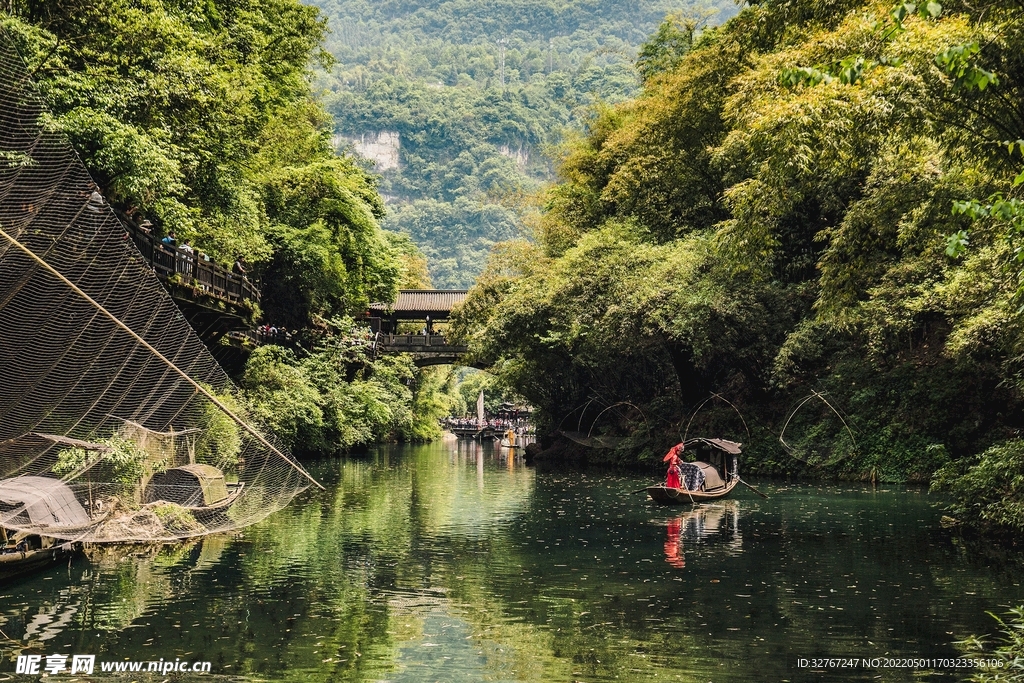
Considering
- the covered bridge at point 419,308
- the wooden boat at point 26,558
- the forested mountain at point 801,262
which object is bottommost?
the wooden boat at point 26,558

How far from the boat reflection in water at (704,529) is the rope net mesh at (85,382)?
271 inches

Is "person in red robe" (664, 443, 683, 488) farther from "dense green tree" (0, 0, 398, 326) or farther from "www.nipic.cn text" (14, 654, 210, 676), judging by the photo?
"www.nipic.cn text" (14, 654, 210, 676)

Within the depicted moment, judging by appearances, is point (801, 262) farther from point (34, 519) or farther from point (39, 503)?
A: point (34, 519)

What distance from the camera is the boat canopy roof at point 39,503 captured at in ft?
49.1

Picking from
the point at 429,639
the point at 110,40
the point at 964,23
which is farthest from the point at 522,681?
the point at 110,40

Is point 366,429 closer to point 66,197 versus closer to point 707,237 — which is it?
point 707,237

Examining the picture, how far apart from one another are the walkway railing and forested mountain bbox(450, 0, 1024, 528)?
11.0 meters

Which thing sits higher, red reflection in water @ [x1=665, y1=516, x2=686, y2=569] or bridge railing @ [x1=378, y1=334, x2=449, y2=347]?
bridge railing @ [x1=378, y1=334, x2=449, y2=347]

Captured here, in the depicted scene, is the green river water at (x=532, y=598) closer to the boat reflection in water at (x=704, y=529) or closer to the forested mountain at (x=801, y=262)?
the boat reflection in water at (x=704, y=529)

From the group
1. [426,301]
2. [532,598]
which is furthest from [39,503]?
[426,301]

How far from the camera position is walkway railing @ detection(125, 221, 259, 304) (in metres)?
26.1

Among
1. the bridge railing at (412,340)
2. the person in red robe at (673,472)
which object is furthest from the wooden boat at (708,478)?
the bridge railing at (412,340)

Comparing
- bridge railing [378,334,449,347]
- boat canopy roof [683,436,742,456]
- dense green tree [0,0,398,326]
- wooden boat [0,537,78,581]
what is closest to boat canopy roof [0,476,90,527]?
wooden boat [0,537,78,581]

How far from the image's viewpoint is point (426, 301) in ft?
212
